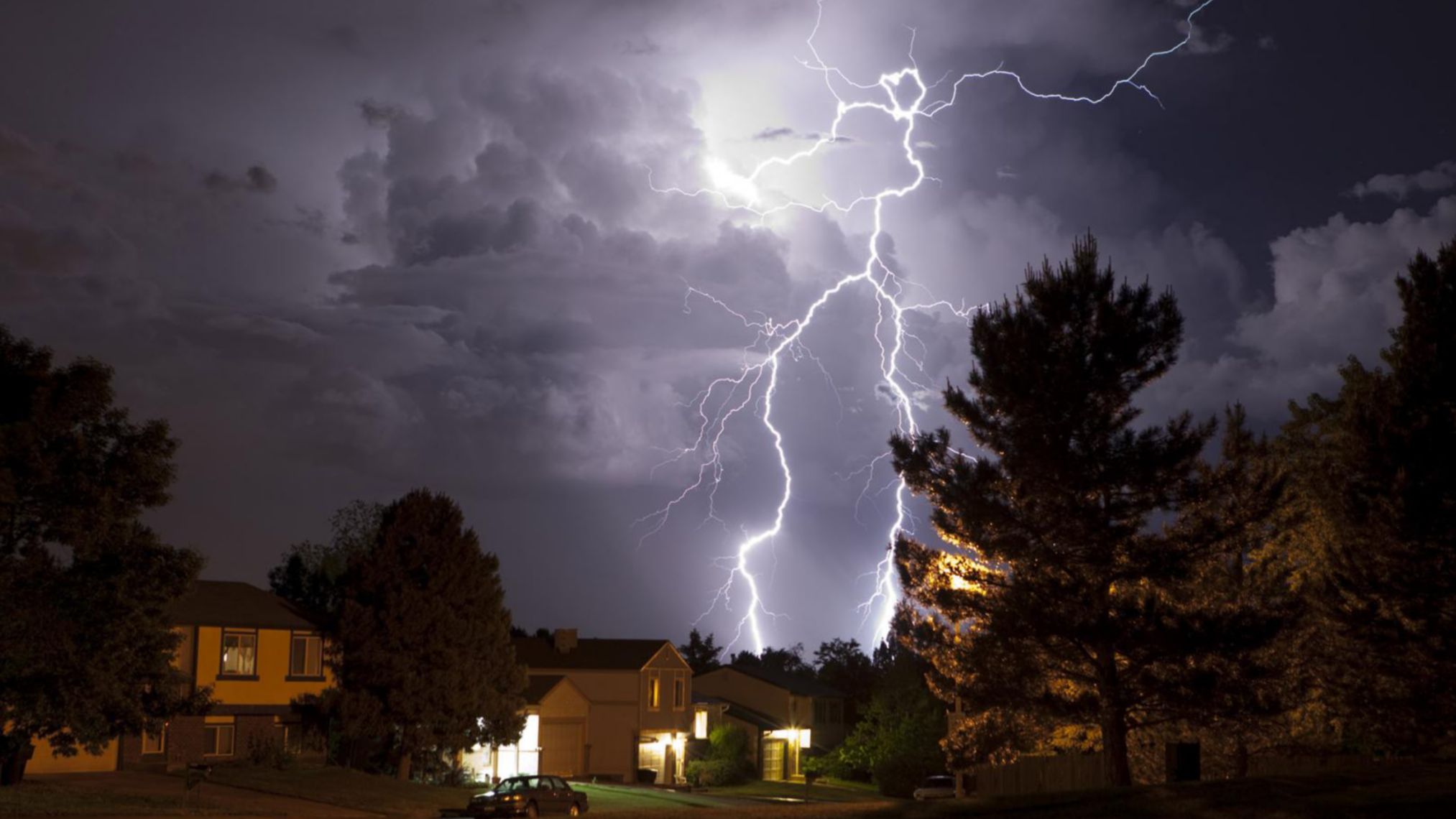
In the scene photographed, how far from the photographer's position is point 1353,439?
31734 mm

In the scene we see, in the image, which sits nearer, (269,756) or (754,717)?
(269,756)

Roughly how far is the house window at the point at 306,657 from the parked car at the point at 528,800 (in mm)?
10596

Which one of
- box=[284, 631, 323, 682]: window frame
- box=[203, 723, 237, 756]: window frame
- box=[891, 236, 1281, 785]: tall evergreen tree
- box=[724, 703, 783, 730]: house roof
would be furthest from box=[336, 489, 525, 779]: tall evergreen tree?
box=[724, 703, 783, 730]: house roof

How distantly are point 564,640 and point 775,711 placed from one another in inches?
519

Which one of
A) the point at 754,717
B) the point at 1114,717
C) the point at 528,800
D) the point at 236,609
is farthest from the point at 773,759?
the point at 1114,717

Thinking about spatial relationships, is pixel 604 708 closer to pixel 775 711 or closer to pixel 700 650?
pixel 775 711

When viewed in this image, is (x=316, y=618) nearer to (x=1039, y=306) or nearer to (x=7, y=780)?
(x=7, y=780)

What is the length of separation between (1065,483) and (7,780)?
75.8 ft

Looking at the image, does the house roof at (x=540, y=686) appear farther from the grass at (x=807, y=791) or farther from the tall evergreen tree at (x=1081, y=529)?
the tall evergreen tree at (x=1081, y=529)

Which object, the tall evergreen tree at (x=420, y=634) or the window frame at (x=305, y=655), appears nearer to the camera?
the tall evergreen tree at (x=420, y=634)

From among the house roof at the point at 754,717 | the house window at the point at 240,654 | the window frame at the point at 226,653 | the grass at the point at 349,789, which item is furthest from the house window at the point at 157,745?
the house roof at the point at 754,717

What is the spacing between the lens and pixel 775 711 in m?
67.8

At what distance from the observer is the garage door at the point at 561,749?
5319cm

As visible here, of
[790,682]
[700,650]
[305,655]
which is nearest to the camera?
[305,655]
